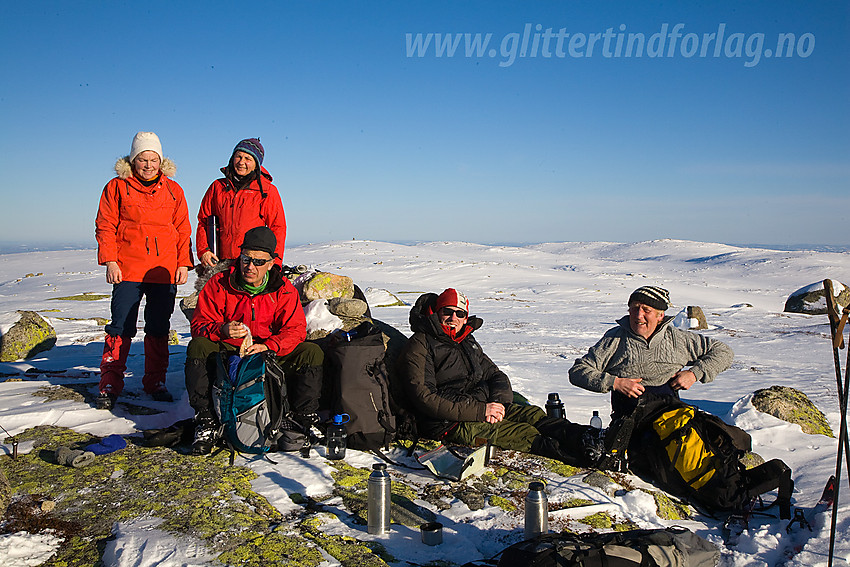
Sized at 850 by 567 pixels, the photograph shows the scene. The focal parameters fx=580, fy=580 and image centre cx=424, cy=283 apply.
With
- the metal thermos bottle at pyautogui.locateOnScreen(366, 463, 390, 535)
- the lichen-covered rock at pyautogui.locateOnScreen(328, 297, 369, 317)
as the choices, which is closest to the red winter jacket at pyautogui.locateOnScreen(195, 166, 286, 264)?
the lichen-covered rock at pyautogui.locateOnScreen(328, 297, 369, 317)

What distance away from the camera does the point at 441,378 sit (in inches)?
194

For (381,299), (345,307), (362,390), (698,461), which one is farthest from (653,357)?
(381,299)

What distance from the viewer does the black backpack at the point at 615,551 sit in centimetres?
281

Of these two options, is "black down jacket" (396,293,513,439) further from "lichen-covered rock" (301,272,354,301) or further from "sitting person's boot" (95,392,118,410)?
"sitting person's boot" (95,392,118,410)

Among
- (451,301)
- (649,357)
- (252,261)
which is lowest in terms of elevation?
(649,357)

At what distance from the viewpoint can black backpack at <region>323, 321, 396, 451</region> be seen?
4699mm

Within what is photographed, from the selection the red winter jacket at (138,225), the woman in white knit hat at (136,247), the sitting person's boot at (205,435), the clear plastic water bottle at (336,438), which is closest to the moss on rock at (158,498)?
the sitting person's boot at (205,435)

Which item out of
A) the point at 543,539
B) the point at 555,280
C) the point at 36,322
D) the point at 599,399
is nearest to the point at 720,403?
the point at 599,399

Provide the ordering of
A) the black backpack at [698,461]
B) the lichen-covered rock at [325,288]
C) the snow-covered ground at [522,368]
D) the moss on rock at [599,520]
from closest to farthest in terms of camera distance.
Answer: the snow-covered ground at [522,368] → the moss on rock at [599,520] → the black backpack at [698,461] → the lichen-covered rock at [325,288]

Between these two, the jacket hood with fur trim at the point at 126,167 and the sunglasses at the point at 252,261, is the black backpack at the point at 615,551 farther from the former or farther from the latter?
the jacket hood with fur trim at the point at 126,167

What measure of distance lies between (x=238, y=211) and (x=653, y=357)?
4090 mm

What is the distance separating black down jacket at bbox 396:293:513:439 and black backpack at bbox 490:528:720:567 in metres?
1.70

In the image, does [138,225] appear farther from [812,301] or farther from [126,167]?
[812,301]

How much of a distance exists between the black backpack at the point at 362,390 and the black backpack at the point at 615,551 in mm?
1977
